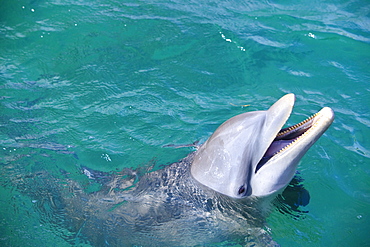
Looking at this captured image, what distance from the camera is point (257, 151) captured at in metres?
5.34

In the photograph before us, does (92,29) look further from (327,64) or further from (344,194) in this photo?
(344,194)

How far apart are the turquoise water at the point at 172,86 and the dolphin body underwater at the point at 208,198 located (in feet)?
1.30

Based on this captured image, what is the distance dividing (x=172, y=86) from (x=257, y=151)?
3.72 metres

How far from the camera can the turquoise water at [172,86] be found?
247 inches

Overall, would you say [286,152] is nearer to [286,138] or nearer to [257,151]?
[257,151]

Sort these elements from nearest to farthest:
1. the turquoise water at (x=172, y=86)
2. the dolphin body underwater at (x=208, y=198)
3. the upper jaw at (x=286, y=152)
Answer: the upper jaw at (x=286, y=152) < the dolphin body underwater at (x=208, y=198) < the turquoise water at (x=172, y=86)

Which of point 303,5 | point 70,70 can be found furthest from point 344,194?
point 303,5

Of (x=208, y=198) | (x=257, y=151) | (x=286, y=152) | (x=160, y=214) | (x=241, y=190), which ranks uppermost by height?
(x=286, y=152)

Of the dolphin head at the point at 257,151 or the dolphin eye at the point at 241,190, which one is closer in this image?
the dolphin head at the point at 257,151

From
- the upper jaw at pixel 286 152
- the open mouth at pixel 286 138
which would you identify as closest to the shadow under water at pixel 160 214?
the upper jaw at pixel 286 152

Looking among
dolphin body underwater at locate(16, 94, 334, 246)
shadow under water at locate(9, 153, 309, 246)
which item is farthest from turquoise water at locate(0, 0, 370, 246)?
dolphin body underwater at locate(16, 94, 334, 246)

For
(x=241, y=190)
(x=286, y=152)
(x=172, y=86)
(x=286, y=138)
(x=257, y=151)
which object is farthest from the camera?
(x=172, y=86)

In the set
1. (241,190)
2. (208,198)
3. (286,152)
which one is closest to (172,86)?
(208,198)

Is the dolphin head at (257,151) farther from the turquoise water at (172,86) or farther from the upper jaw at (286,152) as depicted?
the turquoise water at (172,86)
